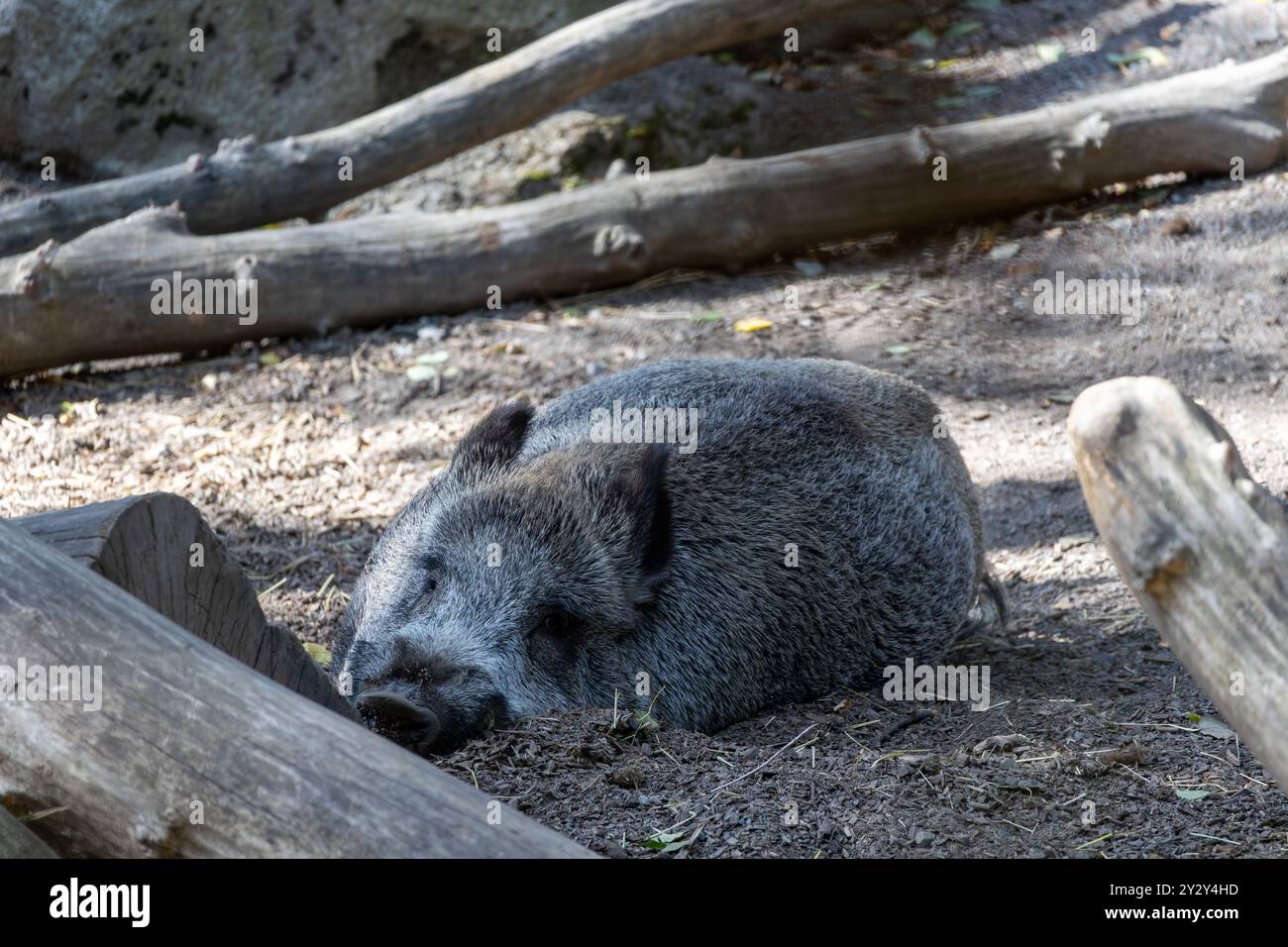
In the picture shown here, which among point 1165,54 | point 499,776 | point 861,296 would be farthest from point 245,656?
point 1165,54

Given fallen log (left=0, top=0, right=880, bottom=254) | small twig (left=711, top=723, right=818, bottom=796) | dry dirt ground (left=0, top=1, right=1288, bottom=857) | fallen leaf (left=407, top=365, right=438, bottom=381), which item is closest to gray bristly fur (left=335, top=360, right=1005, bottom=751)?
dry dirt ground (left=0, top=1, right=1288, bottom=857)

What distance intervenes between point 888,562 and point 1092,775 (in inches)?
61.3

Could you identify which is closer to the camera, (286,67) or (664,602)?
(664,602)

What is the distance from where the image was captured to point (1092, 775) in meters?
3.87

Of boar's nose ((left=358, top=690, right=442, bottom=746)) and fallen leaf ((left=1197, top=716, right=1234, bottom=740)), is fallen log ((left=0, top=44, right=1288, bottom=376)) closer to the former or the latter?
boar's nose ((left=358, top=690, right=442, bottom=746))

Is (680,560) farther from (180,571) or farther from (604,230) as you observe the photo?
(604,230)

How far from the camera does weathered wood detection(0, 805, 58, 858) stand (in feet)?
7.86

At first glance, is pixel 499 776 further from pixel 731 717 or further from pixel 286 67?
pixel 286 67

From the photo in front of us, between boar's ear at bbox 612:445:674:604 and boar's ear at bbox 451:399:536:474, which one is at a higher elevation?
boar's ear at bbox 451:399:536:474

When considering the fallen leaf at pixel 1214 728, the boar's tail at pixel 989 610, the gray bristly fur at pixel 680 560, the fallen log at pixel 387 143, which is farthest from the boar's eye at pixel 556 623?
the fallen log at pixel 387 143

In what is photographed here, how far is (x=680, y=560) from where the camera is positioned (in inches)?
195

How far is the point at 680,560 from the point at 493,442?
2.87 feet

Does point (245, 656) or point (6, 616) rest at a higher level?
Result: point (6, 616)

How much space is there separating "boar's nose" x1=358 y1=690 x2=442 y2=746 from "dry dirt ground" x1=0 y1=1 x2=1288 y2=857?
0.44 ft
